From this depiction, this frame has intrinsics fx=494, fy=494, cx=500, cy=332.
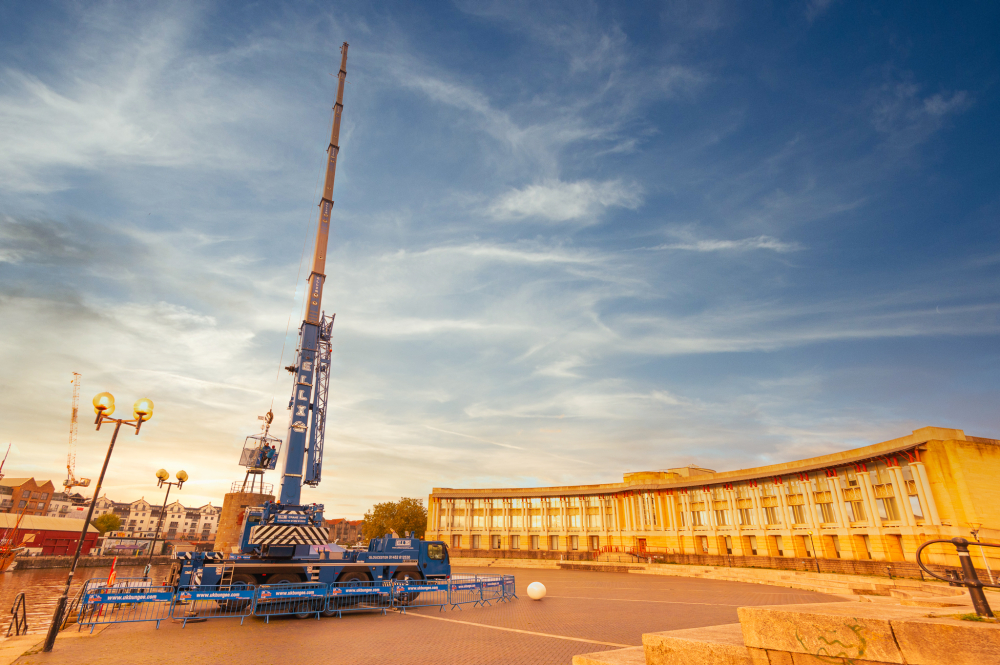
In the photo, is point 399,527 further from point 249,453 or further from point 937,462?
point 937,462

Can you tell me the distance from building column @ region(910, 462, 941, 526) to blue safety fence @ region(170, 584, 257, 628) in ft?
128

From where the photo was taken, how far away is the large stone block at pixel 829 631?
190 inches

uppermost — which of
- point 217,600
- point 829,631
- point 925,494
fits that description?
point 925,494

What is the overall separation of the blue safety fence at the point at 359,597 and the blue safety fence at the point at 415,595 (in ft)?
1.09

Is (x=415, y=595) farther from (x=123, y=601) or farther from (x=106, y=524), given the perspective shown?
(x=106, y=524)

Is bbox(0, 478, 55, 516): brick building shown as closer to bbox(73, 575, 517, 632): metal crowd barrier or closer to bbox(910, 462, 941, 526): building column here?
bbox(73, 575, 517, 632): metal crowd barrier

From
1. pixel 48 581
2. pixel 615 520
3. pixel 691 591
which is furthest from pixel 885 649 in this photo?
pixel 615 520

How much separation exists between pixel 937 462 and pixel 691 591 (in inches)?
745

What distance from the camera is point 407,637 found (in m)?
13.5

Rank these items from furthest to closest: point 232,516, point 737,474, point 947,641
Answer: point 737,474
point 232,516
point 947,641

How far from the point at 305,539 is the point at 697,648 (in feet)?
59.5

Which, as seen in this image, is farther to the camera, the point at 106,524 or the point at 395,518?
the point at 106,524

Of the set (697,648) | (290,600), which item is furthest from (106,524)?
(697,648)

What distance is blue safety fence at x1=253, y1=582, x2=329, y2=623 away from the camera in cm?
1678
